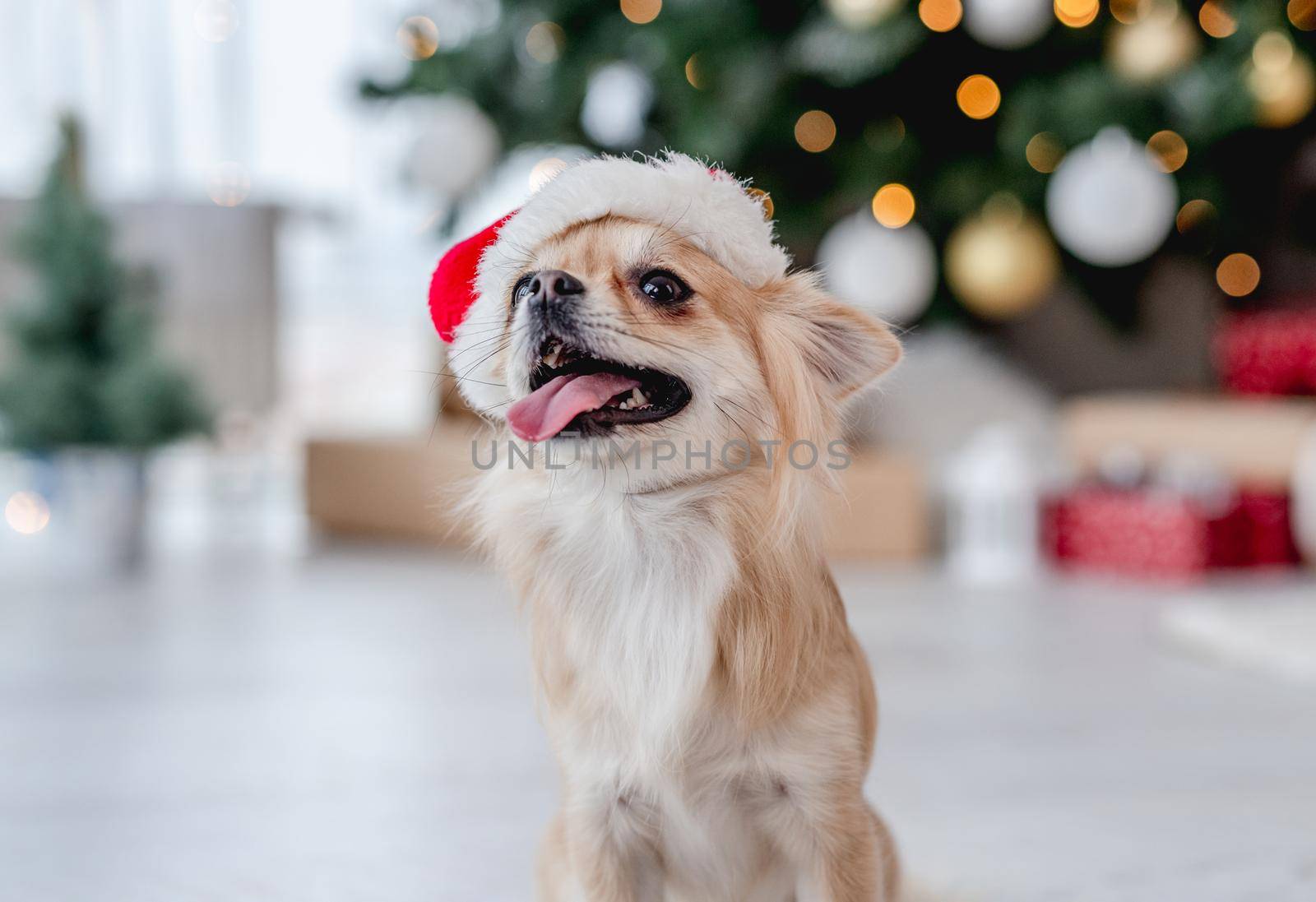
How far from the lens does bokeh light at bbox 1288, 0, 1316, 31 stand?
8.93 ft

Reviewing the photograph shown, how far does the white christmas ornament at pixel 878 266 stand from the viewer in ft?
8.64

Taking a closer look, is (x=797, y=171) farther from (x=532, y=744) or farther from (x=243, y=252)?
(x=243, y=252)

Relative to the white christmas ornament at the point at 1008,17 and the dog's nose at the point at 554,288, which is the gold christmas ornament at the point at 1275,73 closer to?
the white christmas ornament at the point at 1008,17

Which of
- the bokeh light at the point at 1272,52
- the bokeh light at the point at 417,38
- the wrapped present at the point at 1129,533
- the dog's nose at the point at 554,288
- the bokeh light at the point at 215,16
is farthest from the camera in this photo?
the bokeh light at the point at 215,16

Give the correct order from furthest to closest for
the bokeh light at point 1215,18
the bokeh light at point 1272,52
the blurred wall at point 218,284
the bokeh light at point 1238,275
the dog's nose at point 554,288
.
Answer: the blurred wall at point 218,284, the bokeh light at point 1238,275, the bokeh light at point 1215,18, the bokeh light at point 1272,52, the dog's nose at point 554,288

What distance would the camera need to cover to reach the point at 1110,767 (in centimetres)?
135

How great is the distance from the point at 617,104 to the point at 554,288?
88.1 inches

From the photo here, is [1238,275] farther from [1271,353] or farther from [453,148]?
[453,148]

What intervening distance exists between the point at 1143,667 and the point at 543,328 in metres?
1.46

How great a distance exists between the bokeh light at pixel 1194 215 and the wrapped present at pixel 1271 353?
29 cm

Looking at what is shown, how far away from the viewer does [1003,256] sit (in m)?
2.68

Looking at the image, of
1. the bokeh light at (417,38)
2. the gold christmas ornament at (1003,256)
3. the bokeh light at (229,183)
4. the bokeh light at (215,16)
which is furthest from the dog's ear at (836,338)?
the bokeh light at (215,16)

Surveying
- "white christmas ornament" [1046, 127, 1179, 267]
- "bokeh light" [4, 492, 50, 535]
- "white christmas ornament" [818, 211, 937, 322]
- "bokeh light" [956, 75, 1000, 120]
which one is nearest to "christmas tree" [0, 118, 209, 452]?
"bokeh light" [4, 492, 50, 535]

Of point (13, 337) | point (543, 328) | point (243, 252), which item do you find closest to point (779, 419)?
point (543, 328)
